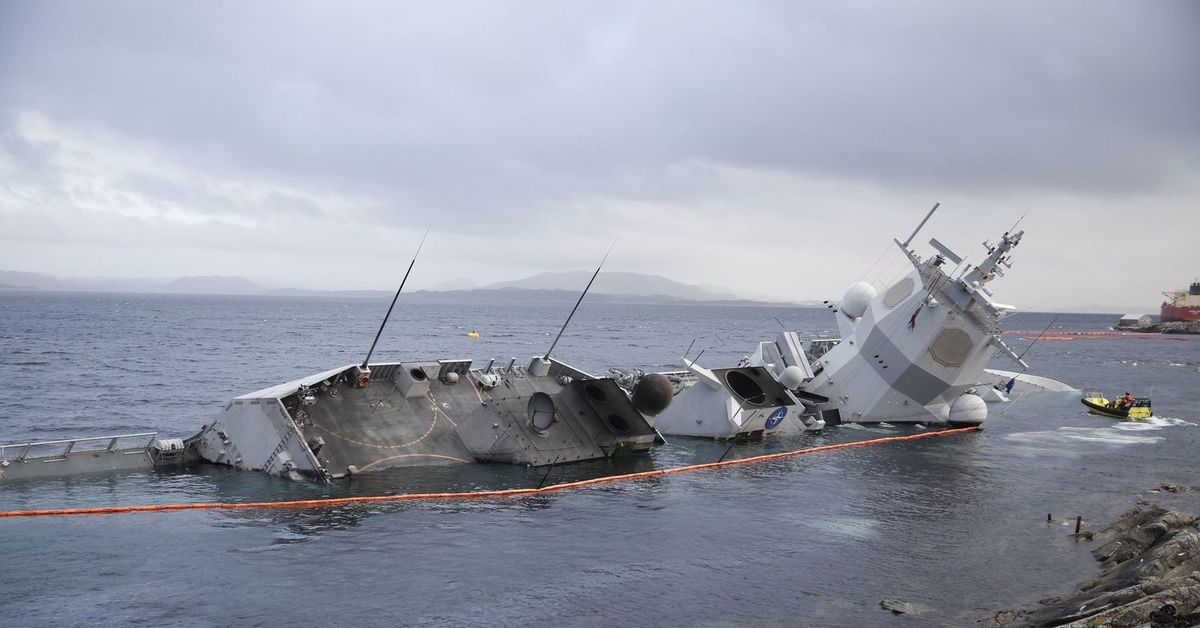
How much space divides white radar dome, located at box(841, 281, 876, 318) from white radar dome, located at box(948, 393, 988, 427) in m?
8.66

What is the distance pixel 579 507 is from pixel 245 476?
13.3m

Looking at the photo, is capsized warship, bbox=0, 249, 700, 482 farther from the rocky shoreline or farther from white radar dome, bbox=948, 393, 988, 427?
white radar dome, bbox=948, 393, 988, 427

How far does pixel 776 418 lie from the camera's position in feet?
162

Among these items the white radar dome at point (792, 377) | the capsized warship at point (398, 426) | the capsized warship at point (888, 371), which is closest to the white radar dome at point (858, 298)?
the capsized warship at point (888, 371)

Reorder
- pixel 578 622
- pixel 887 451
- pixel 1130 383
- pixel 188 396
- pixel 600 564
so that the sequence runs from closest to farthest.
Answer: pixel 578 622 < pixel 600 564 < pixel 887 451 < pixel 188 396 < pixel 1130 383

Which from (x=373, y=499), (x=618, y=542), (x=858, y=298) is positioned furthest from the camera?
(x=858, y=298)

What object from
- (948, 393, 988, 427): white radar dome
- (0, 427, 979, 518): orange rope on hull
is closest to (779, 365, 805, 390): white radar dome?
(948, 393, 988, 427): white radar dome

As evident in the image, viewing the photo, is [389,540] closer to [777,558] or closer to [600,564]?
[600,564]

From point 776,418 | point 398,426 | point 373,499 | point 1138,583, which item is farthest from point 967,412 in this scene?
point 373,499

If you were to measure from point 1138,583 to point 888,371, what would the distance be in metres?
33.9

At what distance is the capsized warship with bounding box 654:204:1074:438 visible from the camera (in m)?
49.3

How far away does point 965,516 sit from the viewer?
34500 millimetres

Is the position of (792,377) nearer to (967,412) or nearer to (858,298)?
(858,298)

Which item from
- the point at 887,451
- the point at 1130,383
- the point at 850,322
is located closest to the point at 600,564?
the point at 887,451
